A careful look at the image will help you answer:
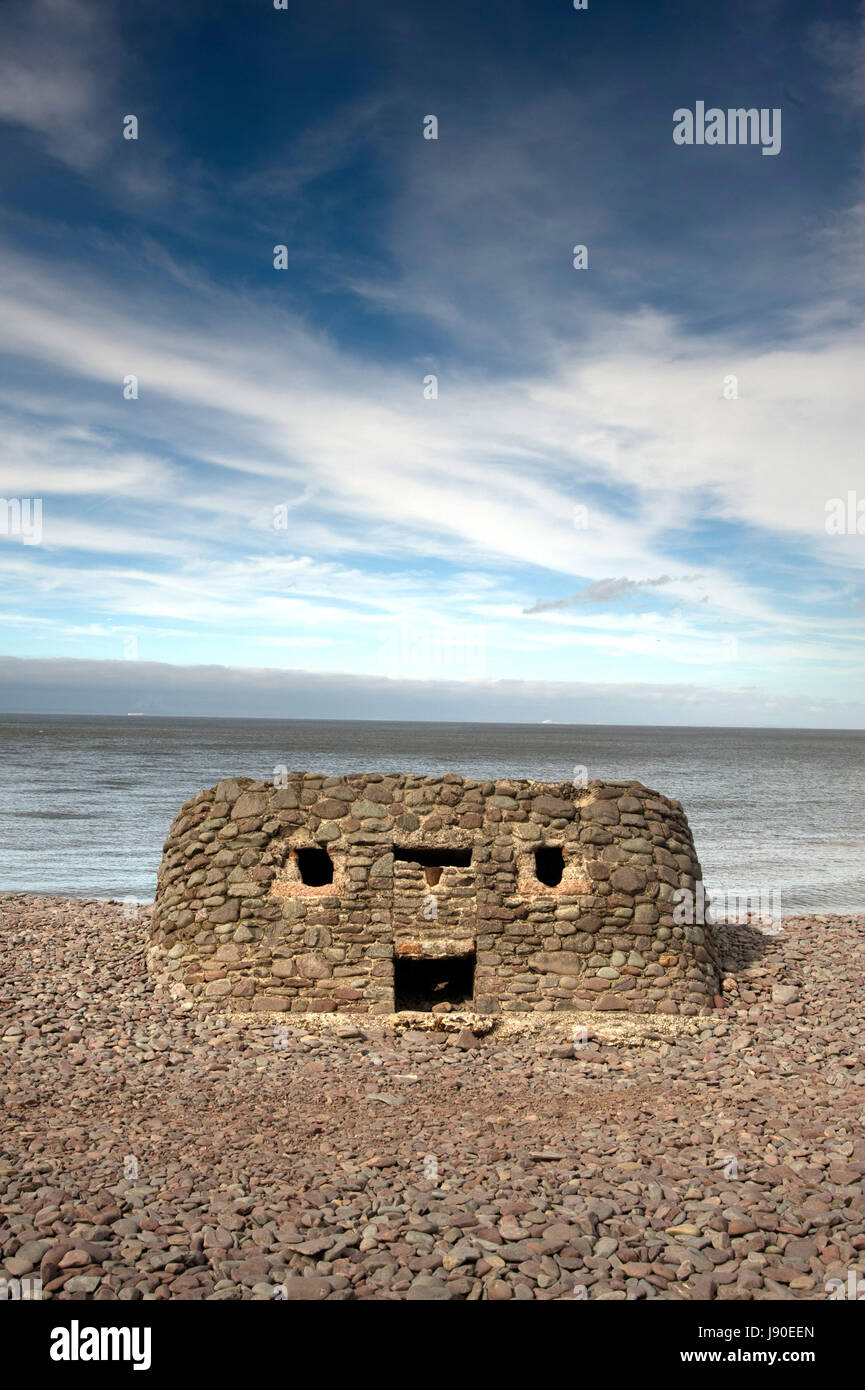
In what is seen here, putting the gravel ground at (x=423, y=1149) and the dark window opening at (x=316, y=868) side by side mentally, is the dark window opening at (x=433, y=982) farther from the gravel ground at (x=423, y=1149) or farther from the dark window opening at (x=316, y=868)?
the dark window opening at (x=316, y=868)

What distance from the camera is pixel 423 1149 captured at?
25.3 feet

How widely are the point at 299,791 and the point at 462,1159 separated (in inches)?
194

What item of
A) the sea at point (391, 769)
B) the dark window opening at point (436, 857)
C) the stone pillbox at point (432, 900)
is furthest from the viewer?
the sea at point (391, 769)

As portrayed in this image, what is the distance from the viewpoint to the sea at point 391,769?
2327cm

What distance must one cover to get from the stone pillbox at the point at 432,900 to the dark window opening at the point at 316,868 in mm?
457

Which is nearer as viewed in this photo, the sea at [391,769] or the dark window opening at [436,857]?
the dark window opening at [436,857]

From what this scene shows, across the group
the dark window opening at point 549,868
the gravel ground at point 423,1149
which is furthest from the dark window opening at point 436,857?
the gravel ground at point 423,1149

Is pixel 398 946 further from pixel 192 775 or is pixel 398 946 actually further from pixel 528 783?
pixel 192 775

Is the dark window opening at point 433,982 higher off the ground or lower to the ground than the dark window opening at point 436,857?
lower

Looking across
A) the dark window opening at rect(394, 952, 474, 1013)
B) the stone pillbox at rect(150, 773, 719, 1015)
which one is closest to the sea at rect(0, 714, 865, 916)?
the stone pillbox at rect(150, 773, 719, 1015)

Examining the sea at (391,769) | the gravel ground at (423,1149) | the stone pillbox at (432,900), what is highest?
the stone pillbox at (432,900)

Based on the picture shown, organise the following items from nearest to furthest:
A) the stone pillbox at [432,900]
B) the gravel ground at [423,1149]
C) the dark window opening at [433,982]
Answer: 1. the gravel ground at [423,1149]
2. the stone pillbox at [432,900]
3. the dark window opening at [433,982]

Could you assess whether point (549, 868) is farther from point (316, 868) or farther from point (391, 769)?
point (391, 769)

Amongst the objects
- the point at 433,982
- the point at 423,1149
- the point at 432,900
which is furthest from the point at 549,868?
the point at 423,1149
